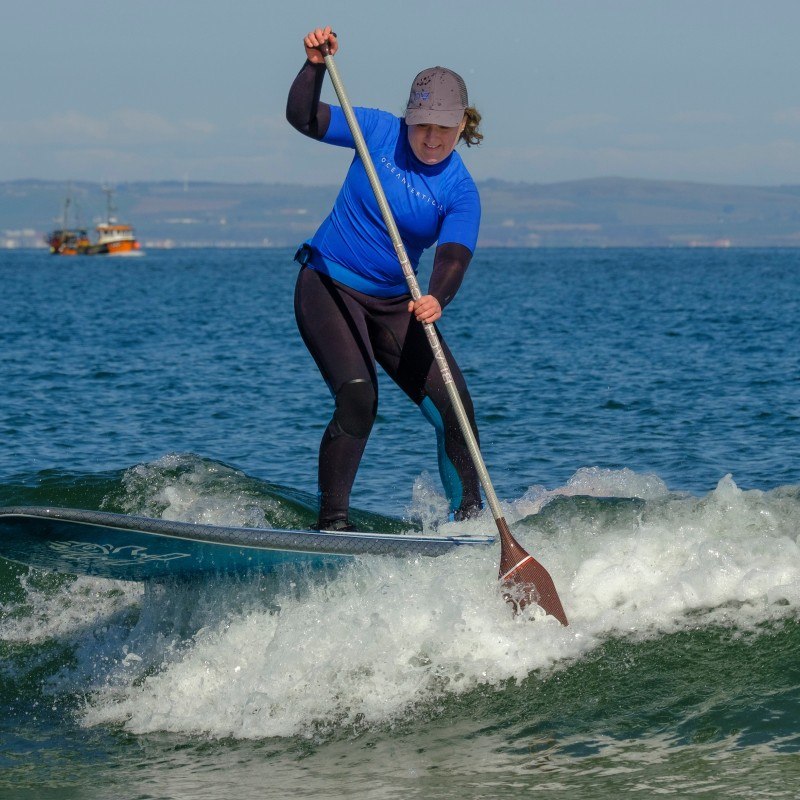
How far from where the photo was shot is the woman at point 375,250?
21.7 feet

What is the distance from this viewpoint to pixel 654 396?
20.2 meters

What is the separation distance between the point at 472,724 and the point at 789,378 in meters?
18.6

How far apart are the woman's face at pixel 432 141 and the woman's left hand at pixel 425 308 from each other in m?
0.79

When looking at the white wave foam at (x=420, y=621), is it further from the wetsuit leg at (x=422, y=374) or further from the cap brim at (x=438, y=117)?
the cap brim at (x=438, y=117)

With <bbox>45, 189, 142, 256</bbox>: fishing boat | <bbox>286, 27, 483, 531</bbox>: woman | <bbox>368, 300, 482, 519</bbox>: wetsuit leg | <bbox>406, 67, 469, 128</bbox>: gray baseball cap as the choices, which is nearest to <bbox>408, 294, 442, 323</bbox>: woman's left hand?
<bbox>286, 27, 483, 531</bbox>: woman

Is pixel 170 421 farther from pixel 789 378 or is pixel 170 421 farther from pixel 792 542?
pixel 792 542

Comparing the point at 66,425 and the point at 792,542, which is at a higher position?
the point at 792,542

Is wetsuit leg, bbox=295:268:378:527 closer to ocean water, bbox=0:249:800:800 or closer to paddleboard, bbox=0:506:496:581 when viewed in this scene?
paddleboard, bbox=0:506:496:581

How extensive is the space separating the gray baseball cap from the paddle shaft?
0.31 metres

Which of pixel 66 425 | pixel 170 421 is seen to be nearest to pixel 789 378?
pixel 170 421

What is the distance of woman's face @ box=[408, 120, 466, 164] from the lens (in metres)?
6.60

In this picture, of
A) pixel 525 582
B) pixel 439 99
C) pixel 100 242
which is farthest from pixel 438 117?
pixel 100 242

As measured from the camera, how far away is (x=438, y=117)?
21.4 feet

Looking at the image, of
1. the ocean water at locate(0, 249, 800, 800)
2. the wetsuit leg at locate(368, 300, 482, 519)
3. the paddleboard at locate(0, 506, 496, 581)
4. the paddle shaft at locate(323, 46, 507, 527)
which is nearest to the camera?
the ocean water at locate(0, 249, 800, 800)
